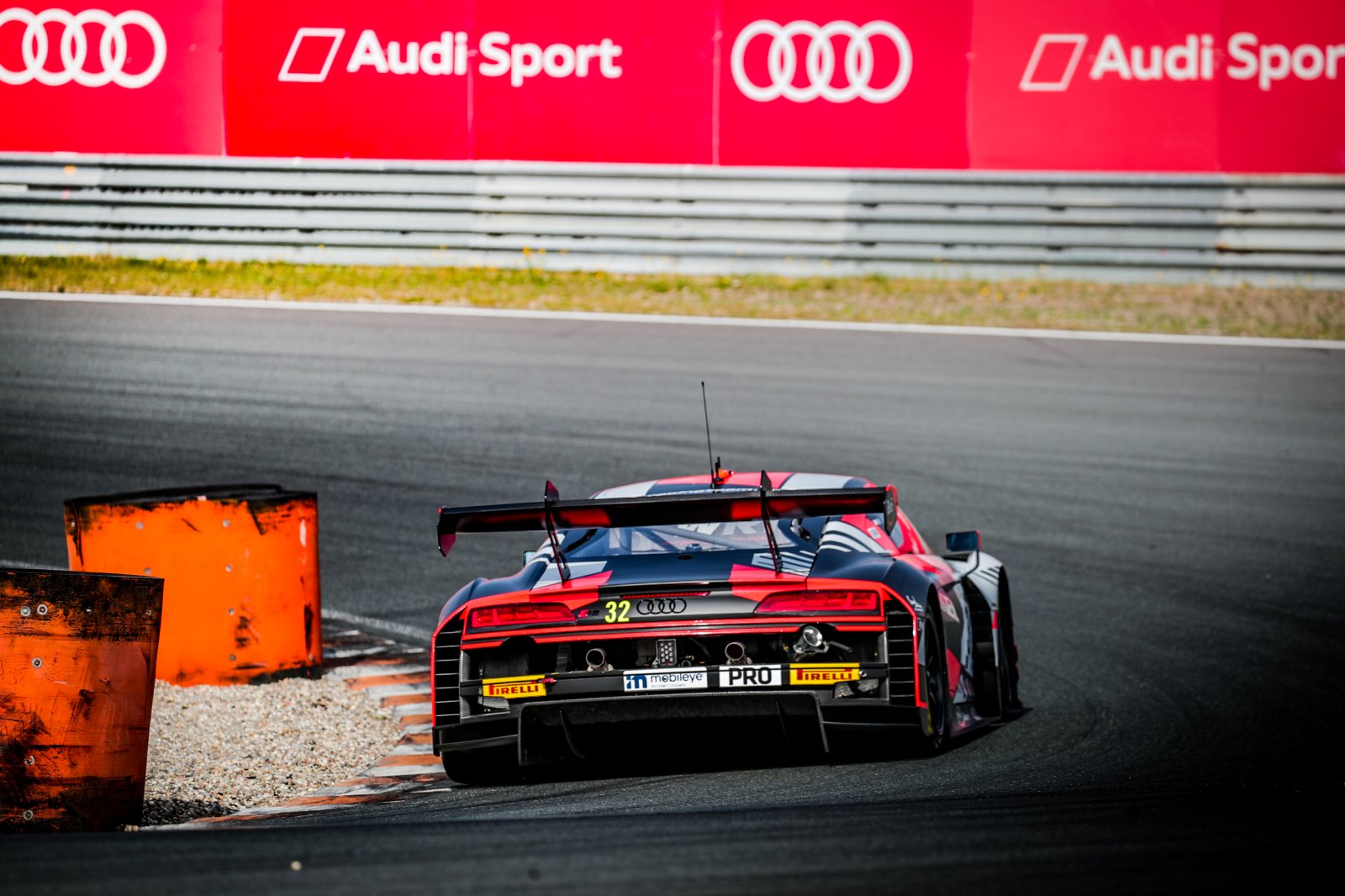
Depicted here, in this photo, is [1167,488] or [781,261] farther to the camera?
[781,261]

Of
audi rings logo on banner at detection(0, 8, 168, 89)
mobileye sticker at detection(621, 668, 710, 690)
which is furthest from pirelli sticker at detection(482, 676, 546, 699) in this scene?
audi rings logo on banner at detection(0, 8, 168, 89)

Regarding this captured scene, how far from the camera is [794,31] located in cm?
1706

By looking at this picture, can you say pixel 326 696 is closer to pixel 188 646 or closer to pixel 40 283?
pixel 188 646

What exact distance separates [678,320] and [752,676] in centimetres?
1021

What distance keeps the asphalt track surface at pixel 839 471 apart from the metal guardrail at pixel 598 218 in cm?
146

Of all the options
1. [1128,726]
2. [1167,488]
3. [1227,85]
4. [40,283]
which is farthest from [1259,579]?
[40,283]

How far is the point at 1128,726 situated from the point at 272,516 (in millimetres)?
3826

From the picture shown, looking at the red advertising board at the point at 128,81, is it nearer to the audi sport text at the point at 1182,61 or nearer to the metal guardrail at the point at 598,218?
the metal guardrail at the point at 598,218

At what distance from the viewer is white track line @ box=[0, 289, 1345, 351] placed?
51.0ft

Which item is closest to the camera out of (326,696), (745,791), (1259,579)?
(745,791)

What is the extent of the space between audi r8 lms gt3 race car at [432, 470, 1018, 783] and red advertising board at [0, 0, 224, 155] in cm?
1196

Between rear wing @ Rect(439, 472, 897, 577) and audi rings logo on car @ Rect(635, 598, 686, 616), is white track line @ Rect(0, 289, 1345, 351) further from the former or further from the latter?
audi rings logo on car @ Rect(635, 598, 686, 616)

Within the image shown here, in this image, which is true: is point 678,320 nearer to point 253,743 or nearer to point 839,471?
point 839,471

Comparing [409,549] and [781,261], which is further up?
[781,261]
